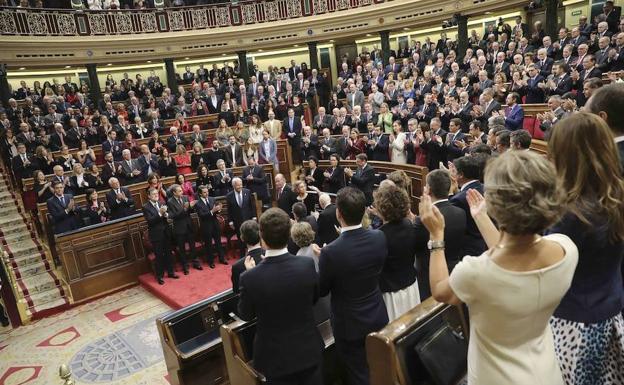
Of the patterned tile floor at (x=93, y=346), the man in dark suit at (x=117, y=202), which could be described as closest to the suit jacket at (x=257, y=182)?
the man in dark suit at (x=117, y=202)

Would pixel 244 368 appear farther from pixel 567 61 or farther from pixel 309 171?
pixel 567 61

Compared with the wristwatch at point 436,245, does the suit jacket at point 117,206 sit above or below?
below

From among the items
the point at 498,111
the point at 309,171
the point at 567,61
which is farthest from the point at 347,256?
the point at 567,61

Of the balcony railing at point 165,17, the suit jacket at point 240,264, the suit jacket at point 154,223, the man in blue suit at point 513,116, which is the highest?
the balcony railing at point 165,17

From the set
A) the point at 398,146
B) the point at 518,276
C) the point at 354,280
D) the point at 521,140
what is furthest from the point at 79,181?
the point at 518,276

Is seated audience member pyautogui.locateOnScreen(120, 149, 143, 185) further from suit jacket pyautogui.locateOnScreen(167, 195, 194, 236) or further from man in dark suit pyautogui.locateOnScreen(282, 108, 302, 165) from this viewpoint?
man in dark suit pyautogui.locateOnScreen(282, 108, 302, 165)

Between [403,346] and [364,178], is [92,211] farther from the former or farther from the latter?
[403,346]

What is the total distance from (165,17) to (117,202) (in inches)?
332

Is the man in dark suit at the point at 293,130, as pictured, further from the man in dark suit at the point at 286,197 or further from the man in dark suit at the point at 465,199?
the man in dark suit at the point at 465,199

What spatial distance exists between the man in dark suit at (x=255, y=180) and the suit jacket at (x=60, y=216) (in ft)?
7.81

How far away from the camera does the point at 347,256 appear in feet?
6.49

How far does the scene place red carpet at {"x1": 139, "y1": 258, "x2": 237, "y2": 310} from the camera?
198 inches

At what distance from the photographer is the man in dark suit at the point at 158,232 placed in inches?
217

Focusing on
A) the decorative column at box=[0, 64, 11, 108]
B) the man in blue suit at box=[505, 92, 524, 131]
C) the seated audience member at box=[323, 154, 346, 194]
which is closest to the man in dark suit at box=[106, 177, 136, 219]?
the seated audience member at box=[323, 154, 346, 194]
